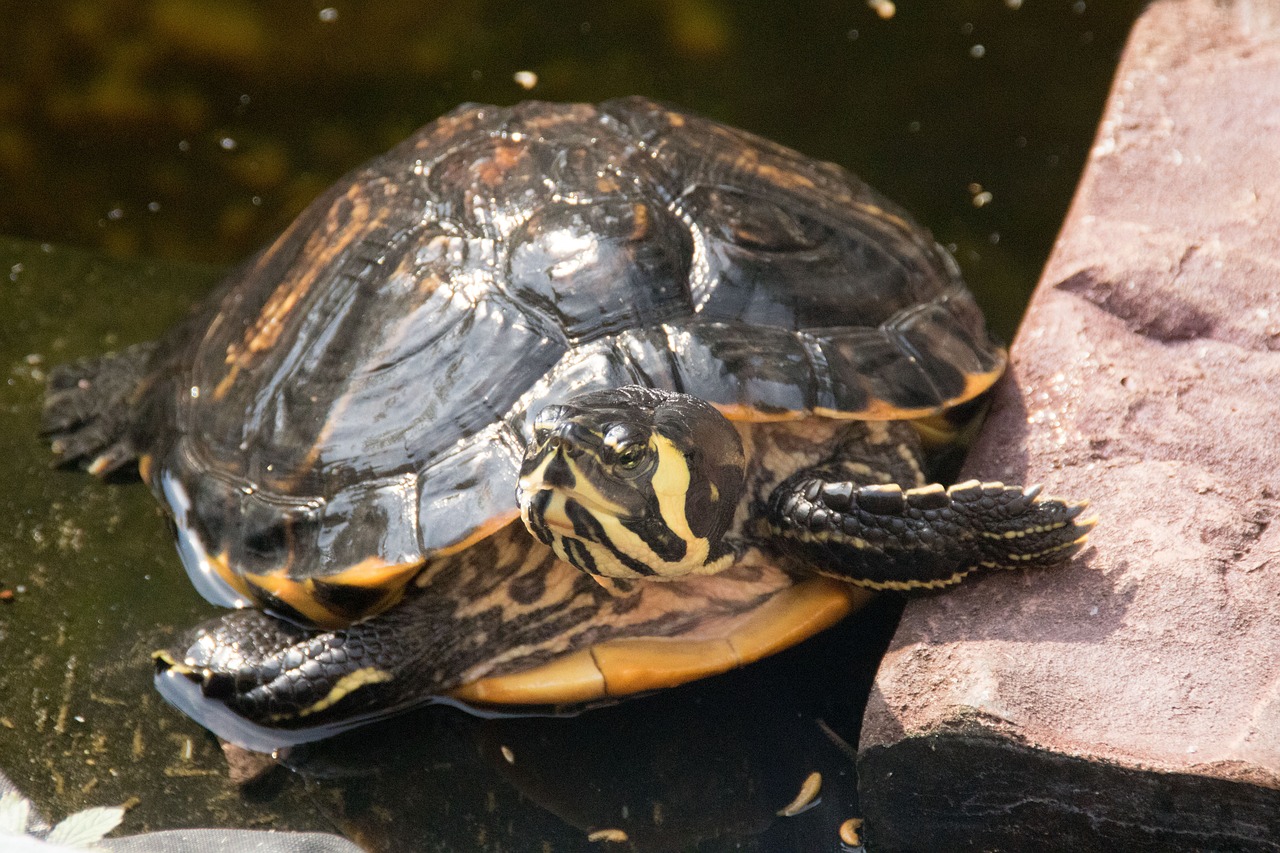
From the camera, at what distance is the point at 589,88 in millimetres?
5816

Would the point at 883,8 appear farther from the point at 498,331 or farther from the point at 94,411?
the point at 94,411

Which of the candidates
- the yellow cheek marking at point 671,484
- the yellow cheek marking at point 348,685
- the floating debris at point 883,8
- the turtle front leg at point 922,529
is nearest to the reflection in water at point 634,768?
the yellow cheek marking at point 348,685

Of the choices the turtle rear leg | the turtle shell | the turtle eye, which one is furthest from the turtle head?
the turtle rear leg

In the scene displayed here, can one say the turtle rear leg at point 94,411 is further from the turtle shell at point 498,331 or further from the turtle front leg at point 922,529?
the turtle front leg at point 922,529

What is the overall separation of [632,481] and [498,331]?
0.69m

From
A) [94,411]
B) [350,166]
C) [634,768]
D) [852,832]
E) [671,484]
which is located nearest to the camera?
[671,484]

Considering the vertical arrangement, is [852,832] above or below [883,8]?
below

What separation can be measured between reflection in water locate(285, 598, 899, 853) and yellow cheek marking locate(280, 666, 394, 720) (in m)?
0.13

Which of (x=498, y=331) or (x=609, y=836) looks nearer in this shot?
(x=609, y=836)

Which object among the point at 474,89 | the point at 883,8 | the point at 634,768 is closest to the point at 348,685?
the point at 634,768

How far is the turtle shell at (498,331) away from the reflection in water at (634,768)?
0.42 meters

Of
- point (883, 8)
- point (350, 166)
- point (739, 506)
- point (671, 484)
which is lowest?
point (350, 166)

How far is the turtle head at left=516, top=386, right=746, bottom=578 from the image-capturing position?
96.9 inches

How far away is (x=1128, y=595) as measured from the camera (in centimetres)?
271
